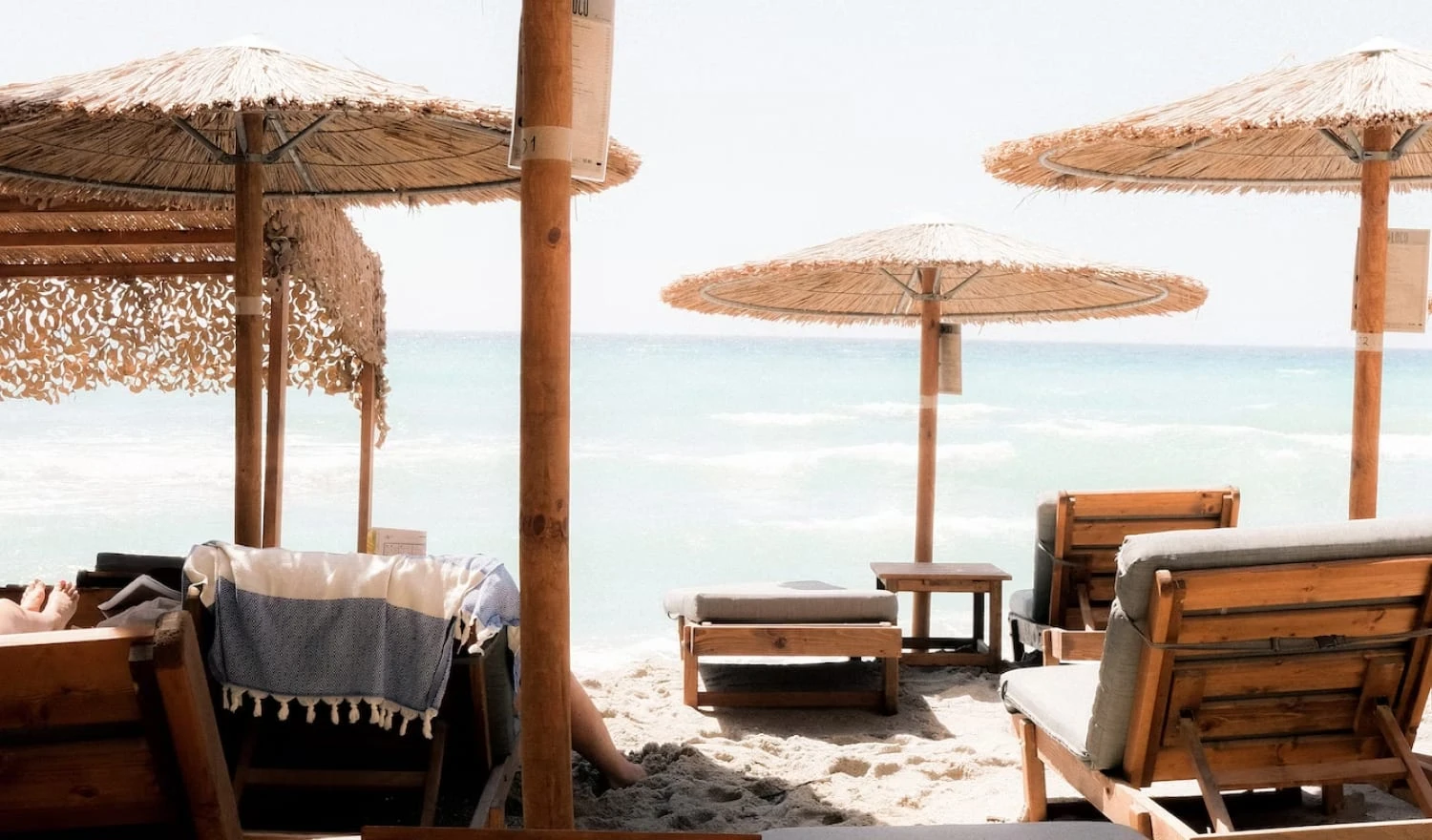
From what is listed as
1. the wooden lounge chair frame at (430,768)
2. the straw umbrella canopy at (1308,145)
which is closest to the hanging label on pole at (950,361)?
the straw umbrella canopy at (1308,145)

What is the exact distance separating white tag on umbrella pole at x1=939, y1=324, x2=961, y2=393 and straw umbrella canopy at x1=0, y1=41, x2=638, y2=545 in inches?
82.3

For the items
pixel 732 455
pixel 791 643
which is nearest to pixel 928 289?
pixel 791 643

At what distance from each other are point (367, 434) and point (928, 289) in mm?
3069

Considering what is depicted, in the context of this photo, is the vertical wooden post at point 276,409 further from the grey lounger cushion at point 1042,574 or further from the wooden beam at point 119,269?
the grey lounger cushion at point 1042,574

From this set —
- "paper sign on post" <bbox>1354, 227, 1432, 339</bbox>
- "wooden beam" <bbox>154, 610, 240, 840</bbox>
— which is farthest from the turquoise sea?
"wooden beam" <bbox>154, 610, 240, 840</bbox>

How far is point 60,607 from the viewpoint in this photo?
9.22 ft

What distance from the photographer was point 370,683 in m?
2.71

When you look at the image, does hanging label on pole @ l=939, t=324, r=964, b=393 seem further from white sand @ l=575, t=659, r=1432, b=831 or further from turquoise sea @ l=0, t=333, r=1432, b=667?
turquoise sea @ l=0, t=333, r=1432, b=667

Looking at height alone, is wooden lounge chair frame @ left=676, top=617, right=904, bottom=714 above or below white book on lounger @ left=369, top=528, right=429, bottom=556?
below

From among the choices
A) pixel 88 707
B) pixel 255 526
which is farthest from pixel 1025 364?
pixel 88 707

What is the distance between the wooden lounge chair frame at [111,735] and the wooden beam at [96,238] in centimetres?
462

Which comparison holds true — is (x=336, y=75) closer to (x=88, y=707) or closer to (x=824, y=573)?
(x=88, y=707)

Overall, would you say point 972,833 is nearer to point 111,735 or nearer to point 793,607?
point 111,735

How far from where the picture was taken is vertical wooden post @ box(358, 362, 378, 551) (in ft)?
21.3
